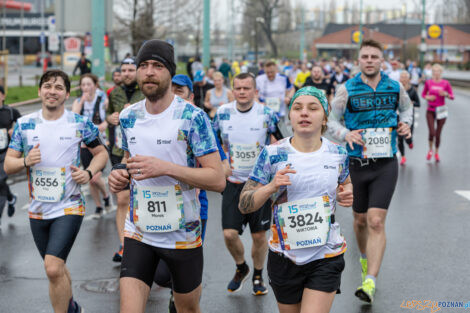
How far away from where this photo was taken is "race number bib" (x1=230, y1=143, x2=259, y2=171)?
662cm

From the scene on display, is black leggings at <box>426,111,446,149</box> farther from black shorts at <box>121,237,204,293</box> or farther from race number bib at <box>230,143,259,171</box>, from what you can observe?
black shorts at <box>121,237,204,293</box>

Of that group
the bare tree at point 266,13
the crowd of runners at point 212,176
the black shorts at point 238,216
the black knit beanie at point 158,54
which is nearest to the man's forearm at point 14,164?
the crowd of runners at point 212,176

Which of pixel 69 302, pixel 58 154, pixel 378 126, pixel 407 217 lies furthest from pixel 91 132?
pixel 407 217

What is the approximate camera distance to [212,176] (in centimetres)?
407

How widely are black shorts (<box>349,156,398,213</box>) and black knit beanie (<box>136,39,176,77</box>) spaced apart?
2.80 m

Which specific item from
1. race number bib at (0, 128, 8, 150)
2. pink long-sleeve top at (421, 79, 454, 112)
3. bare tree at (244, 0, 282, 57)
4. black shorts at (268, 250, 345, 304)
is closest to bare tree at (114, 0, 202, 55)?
pink long-sleeve top at (421, 79, 454, 112)

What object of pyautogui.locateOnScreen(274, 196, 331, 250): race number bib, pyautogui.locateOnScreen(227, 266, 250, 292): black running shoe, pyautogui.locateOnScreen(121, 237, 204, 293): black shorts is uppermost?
pyautogui.locateOnScreen(274, 196, 331, 250): race number bib

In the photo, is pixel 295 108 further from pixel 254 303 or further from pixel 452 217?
pixel 452 217

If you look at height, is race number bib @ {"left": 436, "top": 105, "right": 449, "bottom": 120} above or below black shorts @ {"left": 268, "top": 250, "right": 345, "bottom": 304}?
above

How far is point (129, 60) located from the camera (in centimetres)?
788

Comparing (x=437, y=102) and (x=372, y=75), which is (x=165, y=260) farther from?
(x=437, y=102)

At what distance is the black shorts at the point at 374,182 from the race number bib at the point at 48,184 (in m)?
2.64

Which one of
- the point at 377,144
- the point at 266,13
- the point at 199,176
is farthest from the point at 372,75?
the point at 266,13

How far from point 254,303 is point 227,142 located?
161 cm
